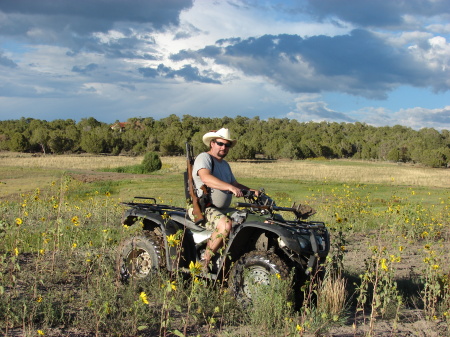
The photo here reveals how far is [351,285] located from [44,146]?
303 ft

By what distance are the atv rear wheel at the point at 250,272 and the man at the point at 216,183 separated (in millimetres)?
330

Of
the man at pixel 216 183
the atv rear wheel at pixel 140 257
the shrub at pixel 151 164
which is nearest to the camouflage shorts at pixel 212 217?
the man at pixel 216 183

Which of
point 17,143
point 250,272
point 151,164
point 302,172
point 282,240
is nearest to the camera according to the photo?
point 282,240

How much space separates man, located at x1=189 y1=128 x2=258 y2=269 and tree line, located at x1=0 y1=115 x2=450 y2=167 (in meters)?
77.1

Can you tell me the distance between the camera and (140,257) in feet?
21.9

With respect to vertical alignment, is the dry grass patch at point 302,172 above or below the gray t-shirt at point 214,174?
below

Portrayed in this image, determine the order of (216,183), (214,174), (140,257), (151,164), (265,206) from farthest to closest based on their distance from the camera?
(151,164), (140,257), (214,174), (216,183), (265,206)

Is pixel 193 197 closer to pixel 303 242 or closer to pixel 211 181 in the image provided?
pixel 211 181

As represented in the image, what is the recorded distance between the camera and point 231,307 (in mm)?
5277

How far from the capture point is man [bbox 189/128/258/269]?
18.3ft

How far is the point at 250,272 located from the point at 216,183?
43.0 inches

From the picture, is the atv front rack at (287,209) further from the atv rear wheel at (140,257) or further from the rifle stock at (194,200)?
the atv rear wheel at (140,257)

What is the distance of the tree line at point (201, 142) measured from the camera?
90.5 meters

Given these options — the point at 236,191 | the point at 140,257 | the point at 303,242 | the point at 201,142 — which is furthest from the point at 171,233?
the point at 201,142
